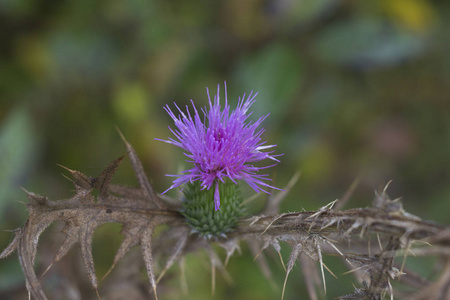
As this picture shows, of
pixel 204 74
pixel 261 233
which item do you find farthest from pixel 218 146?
pixel 204 74

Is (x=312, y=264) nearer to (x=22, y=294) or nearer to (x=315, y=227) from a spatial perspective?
(x=315, y=227)

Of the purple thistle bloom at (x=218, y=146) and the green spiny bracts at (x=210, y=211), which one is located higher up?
the purple thistle bloom at (x=218, y=146)

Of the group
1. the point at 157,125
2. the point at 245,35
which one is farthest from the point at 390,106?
the point at 157,125

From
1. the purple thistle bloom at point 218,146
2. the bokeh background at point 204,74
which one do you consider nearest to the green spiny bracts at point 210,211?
the purple thistle bloom at point 218,146

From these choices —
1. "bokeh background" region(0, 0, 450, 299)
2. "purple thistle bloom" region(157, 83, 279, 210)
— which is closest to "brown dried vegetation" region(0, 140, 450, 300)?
"purple thistle bloom" region(157, 83, 279, 210)

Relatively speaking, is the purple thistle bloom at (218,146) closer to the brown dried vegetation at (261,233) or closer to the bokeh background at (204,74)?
the brown dried vegetation at (261,233)

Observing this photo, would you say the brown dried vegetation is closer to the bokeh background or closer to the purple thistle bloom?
the purple thistle bloom
